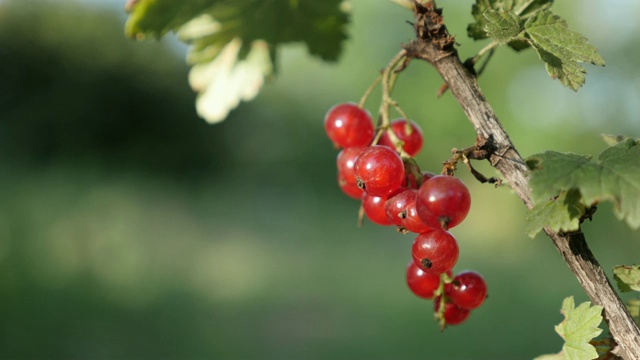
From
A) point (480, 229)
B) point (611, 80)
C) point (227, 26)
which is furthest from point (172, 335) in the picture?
point (611, 80)

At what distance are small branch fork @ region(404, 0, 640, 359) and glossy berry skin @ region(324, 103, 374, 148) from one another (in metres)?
0.15

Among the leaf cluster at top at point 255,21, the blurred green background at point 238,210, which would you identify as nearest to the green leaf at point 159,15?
the leaf cluster at top at point 255,21

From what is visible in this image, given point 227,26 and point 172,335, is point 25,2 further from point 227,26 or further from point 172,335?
point 227,26

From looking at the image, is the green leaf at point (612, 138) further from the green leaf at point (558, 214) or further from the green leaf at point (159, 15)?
the green leaf at point (159, 15)

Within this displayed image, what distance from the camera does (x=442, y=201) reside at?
57 cm

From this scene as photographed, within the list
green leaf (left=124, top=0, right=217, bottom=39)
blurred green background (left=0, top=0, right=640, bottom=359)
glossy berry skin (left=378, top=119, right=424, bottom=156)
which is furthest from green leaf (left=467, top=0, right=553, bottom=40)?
blurred green background (left=0, top=0, right=640, bottom=359)

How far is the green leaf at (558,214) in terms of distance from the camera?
20.6 inches

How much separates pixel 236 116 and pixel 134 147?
6.67 feet

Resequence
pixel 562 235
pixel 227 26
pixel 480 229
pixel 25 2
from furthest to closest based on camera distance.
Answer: pixel 480 229
pixel 25 2
pixel 227 26
pixel 562 235

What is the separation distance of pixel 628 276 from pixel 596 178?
155mm

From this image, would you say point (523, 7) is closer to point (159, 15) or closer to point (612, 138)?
point (612, 138)

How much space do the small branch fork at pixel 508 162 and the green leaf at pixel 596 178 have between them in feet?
0.08

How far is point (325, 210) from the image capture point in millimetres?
12141

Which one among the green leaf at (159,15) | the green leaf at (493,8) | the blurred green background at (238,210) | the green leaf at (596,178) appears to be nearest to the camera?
the green leaf at (596,178)
